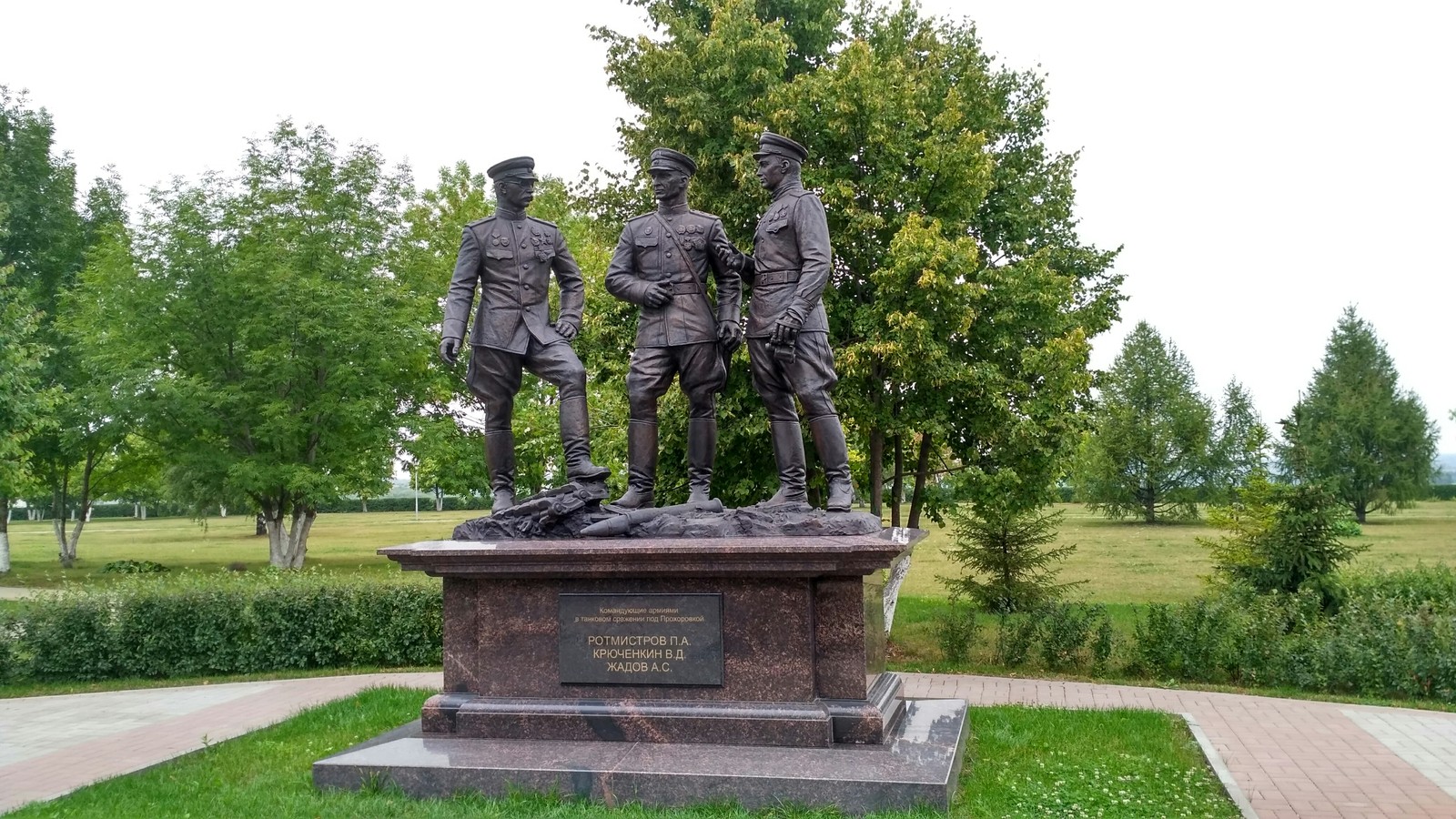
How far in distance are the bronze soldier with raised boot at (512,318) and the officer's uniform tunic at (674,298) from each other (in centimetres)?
42

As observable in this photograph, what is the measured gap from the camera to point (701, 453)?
7242 mm

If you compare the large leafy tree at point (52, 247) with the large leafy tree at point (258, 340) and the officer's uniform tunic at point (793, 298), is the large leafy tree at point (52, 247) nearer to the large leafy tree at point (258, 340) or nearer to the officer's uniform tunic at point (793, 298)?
the large leafy tree at point (258, 340)

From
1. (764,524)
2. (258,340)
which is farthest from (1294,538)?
(258,340)

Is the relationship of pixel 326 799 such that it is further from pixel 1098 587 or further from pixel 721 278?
pixel 1098 587

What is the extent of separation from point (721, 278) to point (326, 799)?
3838 millimetres

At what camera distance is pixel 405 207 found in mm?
24141

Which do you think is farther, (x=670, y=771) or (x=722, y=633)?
(x=722, y=633)

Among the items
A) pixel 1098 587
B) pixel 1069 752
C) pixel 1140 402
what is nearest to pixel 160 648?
pixel 1069 752

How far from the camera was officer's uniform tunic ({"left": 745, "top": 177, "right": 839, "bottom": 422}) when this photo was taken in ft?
22.0

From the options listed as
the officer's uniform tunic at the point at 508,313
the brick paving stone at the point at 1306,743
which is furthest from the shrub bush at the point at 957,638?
the officer's uniform tunic at the point at 508,313

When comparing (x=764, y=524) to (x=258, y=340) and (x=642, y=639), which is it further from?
(x=258, y=340)

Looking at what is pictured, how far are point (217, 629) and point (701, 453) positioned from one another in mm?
7893

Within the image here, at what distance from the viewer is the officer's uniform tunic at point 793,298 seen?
22.0 feet

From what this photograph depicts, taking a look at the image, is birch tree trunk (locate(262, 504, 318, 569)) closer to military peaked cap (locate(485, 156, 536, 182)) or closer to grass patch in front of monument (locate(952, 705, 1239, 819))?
military peaked cap (locate(485, 156, 536, 182))
